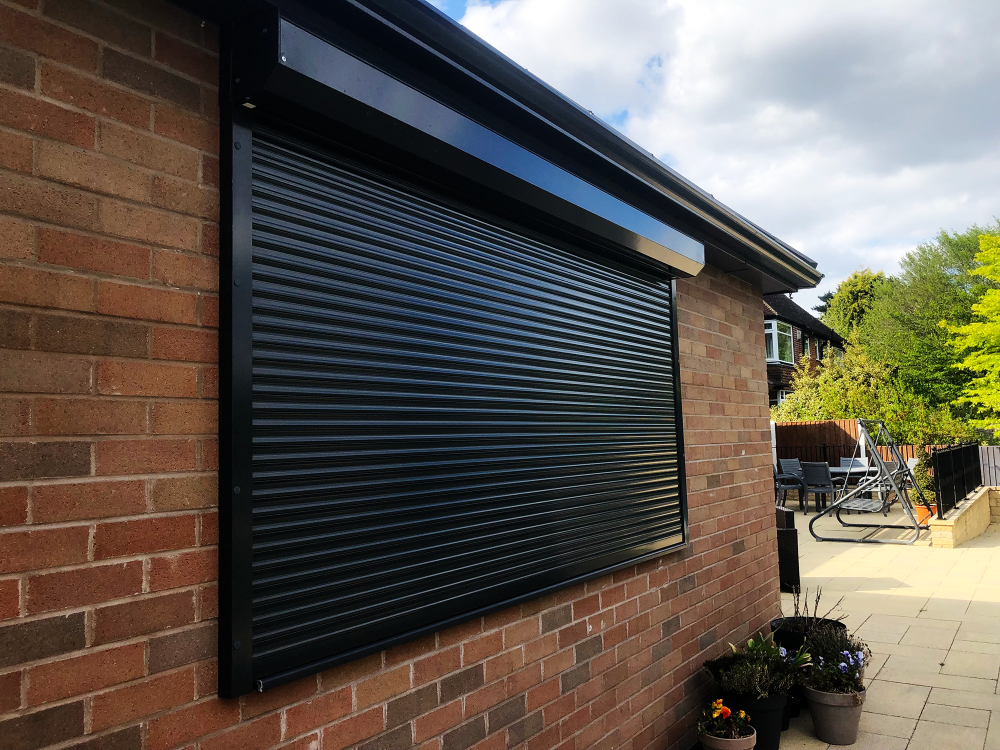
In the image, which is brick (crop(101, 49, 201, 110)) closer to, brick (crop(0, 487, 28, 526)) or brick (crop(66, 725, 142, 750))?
brick (crop(0, 487, 28, 526))

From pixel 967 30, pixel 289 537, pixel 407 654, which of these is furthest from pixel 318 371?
pixel 967 30

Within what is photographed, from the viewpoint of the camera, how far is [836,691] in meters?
3.88

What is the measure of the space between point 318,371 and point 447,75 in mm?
1065

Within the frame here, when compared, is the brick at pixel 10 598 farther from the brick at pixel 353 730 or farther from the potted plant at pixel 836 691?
the potted plant at pixel 836 691

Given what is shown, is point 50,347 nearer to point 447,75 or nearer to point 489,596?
point 447,75

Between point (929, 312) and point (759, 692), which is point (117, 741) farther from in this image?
point (929, 312)

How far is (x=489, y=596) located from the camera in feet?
8.05

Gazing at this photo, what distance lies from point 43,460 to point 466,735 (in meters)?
1.67

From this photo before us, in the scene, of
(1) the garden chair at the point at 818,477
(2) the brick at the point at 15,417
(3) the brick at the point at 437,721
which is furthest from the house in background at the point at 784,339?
(2) the brick at the point at 15,417

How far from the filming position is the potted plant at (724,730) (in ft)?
11.0

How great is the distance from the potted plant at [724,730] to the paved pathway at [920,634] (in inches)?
24.8

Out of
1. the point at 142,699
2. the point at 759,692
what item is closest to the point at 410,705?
the point at 142,699

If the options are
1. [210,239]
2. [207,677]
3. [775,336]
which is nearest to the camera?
[207,677]

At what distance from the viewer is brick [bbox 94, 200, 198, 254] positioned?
151cm
